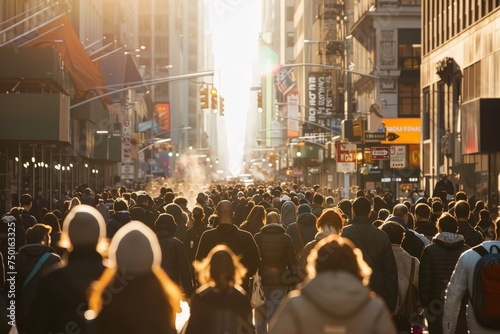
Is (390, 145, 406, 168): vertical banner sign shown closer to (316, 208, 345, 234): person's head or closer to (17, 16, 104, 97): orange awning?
(17, 16, 104, 97): orange awning

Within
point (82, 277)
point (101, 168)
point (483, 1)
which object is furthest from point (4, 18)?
point (82, 277)

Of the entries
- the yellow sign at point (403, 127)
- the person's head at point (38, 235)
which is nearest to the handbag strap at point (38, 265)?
the person's head at point (38, 235)

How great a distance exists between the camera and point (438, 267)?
41.0 feet

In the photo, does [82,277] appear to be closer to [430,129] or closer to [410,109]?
[430,129]

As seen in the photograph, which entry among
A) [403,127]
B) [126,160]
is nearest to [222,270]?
[126,160]

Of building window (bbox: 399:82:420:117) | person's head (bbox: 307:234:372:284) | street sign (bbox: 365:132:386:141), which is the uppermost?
building window (bbox: 399:82:420:117)

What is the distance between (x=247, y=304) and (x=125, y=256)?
1.17m

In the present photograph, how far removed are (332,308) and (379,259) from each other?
6431mm

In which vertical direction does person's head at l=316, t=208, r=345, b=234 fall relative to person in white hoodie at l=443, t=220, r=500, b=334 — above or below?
above

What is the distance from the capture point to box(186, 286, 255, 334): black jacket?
7984 millimetres

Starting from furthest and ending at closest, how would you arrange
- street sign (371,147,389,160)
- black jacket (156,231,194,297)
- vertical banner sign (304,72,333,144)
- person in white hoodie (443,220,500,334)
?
vertical banner sign (304,72,333,144), street sign (371,147,389,160), black jacket (156,231,194,297), person in white hoodie (443,220,500,334)

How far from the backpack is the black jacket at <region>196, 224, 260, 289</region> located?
476 cm

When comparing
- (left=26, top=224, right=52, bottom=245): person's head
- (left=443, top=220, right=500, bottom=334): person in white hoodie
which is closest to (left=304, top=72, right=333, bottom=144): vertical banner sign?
(left=26, top=224, right=52, bottom=245): person's head

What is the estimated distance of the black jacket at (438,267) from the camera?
12.5m
